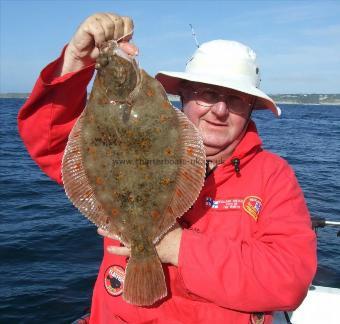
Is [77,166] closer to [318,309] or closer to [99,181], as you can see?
[99,181]

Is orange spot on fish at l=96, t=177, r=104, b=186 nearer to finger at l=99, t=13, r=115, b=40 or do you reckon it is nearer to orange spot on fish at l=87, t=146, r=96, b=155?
orange spot on fish at l=87, t=146, r=96, b=155

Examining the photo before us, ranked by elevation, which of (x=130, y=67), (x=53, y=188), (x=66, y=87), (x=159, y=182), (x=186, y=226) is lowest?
(x=53, y=188)

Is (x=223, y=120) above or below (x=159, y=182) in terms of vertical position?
above

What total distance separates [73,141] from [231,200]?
129 cm

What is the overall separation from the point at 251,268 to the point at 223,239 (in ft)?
0.85

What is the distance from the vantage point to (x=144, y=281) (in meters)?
2.90

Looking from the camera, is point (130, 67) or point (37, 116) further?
point (37, 116)

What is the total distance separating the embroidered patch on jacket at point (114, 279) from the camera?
341 cm

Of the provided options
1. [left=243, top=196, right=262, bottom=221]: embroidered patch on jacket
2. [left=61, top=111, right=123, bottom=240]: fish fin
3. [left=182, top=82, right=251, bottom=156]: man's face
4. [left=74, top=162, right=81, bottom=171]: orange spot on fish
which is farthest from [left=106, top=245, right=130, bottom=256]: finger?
[left=182, top=82, right=251, bottom=156]: man's face

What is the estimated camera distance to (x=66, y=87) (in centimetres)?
324

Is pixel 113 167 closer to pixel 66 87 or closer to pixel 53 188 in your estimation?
pixel 66 87

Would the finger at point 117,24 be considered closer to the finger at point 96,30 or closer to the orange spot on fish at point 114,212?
the finger at point 96,30

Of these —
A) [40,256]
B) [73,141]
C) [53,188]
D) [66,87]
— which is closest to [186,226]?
[73,141]

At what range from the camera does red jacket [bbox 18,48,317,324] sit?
9.34 feet
